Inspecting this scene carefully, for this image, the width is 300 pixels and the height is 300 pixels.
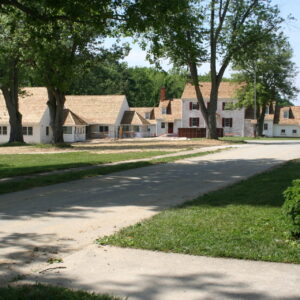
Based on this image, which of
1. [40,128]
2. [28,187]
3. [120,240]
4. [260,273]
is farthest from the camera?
[40,128]

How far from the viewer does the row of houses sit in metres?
55.4

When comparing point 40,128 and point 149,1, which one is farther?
point 40,128

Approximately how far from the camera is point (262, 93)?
67625 millimetres

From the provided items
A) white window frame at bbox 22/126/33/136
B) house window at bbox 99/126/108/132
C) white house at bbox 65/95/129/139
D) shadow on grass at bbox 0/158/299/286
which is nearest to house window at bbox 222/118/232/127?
white house at bbox 65/95/129/139

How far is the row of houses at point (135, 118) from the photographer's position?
182ft

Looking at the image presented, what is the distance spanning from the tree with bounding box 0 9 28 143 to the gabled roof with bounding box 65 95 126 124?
643 inches

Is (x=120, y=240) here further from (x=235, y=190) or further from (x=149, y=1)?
(x=149, y=1)

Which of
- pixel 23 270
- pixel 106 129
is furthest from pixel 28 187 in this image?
pixel 106 129

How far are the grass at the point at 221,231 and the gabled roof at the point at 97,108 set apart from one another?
54652 millimetres

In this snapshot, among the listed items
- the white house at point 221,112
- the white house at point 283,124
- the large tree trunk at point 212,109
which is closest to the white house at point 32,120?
the large tree trunk at point 212,109

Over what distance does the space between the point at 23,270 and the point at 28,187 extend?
324 inches

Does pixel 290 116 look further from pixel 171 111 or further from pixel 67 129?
pixel 67 129

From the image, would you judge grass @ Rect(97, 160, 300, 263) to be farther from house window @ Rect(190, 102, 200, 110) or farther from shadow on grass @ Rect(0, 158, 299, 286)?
house window @ Rect(190, 102, 200, 110)

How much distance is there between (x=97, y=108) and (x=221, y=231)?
195 ft
